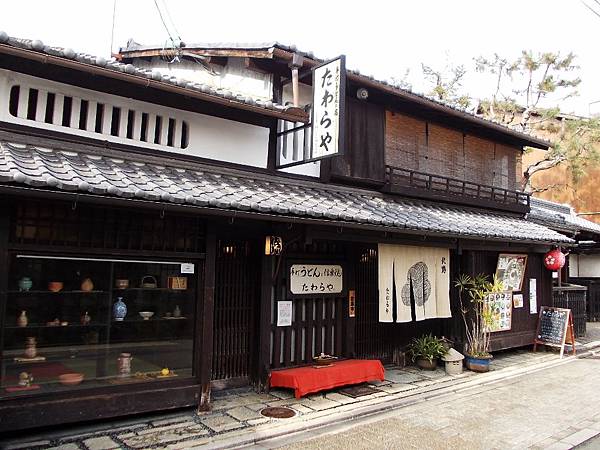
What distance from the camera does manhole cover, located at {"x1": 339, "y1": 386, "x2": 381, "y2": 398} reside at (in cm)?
903

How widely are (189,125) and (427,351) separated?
25.1 feet

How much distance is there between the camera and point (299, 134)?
32.6 feet

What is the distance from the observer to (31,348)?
22.1 ft

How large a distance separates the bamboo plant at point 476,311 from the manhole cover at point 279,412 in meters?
5.72

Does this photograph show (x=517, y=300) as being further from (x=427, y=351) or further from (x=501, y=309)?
(x=427, y=351)

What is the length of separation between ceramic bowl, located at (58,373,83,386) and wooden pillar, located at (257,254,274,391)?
10.8 feet

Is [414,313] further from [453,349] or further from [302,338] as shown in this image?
[302,338]

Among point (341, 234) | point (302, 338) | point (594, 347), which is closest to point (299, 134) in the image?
point (341, 234)

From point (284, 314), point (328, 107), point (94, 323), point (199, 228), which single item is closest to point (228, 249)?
point (199, 228)

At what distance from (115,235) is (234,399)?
3669 millimetres

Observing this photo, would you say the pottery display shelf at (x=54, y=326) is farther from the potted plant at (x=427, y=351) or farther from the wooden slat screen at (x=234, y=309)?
the potted plant at (x=427, y=351)

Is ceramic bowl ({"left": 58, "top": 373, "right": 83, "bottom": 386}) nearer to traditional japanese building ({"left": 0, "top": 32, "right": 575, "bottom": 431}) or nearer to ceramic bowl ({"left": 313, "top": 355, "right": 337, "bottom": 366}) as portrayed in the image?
traditional japanese building ({"left": 0, "top": 32, "right": 575, "bottom": 431})

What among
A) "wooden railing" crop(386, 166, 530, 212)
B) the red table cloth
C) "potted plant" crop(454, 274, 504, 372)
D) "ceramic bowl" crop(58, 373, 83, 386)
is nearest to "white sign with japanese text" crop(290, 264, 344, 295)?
the red table cloth

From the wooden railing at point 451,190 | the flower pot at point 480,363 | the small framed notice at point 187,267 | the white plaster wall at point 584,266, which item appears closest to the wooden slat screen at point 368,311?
the wooden railing at point 451,190
